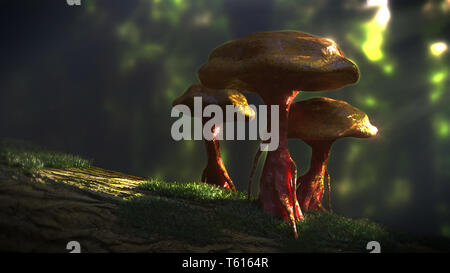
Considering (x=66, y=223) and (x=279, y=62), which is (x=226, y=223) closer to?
(x=66, y=223)

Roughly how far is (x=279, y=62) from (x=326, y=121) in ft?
5.31

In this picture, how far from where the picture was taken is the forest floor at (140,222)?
3365 mm

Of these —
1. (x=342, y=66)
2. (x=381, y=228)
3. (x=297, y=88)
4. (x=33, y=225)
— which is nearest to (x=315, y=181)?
(x=381, y=228)

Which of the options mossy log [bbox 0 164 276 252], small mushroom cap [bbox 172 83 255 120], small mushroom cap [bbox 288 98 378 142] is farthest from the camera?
small mushroom cap [bbox 172 83 255 120]

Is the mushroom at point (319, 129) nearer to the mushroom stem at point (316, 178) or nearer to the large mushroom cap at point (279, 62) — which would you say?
the mushroom stem at point (316, 178)

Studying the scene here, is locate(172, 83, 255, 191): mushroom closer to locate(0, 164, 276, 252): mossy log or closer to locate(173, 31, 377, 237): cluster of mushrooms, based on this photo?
locate(173, 31, 377, 237): cluster of mushrooms

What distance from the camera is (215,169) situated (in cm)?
708

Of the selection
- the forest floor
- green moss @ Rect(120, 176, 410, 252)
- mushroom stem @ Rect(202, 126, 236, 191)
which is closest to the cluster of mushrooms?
green moss @ Rect(120, 176, 410, 252)

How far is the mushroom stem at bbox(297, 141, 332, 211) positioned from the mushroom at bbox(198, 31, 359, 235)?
3.40ft

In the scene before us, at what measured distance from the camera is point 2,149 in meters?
4.45

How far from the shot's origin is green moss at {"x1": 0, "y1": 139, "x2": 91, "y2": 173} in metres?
4.03

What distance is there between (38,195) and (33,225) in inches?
16.1

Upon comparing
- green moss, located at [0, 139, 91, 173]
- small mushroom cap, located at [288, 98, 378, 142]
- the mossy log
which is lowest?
the mossy log

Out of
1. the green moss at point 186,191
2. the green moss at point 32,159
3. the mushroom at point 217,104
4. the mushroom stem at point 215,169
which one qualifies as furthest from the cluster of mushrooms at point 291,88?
the green moss at point 32,159
